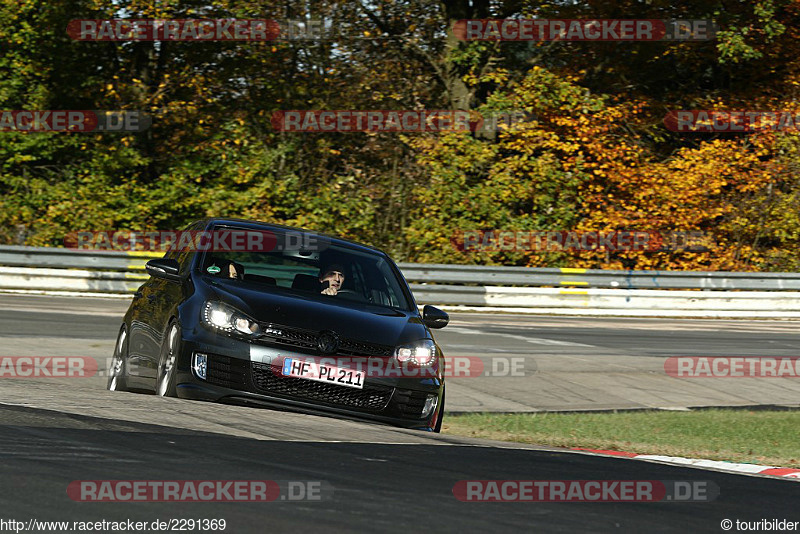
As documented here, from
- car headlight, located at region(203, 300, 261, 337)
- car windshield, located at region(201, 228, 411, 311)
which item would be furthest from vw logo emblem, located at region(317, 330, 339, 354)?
car windshield, located at region(201, 228, 411, 311)

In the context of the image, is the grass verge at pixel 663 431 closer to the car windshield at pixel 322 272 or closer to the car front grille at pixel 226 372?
the car windshield at pixel 322 272

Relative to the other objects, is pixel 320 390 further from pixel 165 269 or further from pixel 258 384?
pixel 165 269

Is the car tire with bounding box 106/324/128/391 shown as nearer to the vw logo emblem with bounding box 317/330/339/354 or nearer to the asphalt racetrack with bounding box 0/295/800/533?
the asphalt racetrack with bounding box 0/295/800/533

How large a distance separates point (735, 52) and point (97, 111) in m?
14.9

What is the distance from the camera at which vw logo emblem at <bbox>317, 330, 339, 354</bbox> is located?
7.62 metres

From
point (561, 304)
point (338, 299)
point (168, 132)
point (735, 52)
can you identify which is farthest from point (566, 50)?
point (338, 299)

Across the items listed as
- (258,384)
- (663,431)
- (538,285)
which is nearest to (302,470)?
(258,384)

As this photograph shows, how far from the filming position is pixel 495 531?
439 centimetres

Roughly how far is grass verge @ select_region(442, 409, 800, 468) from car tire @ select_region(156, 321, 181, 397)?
285cm

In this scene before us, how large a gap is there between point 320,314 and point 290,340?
1.17ft

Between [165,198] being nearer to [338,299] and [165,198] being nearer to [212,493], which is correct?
[338,299]

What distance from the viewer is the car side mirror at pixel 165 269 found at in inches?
339

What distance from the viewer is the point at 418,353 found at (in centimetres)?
798

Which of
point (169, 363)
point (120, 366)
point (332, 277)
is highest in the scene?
point (332, 277)
